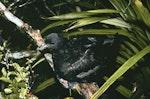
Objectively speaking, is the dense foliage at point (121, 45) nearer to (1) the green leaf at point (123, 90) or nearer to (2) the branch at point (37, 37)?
(1) the green leaf at point (123, 90)

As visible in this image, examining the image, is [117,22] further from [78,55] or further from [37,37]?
[37,37]

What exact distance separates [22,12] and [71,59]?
4.98 ft

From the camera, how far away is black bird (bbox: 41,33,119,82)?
6.24ft

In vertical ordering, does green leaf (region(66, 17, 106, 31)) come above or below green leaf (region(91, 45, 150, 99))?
above


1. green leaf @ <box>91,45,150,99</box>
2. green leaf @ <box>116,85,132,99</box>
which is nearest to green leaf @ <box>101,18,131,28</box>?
green leaf @ <box>91,45,150,99</box>

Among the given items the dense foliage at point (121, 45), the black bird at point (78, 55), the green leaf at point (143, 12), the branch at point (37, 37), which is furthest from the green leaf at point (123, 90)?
the green leaf at point (143, 12)

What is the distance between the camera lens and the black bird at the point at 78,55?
1.90 meters

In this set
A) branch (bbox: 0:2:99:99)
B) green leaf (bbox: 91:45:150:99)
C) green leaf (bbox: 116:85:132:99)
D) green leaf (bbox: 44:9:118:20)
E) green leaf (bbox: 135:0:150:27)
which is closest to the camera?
green leaf (bbox: 91:45:150:99)

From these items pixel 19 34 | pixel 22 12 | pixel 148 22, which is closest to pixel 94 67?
pixel 148 22

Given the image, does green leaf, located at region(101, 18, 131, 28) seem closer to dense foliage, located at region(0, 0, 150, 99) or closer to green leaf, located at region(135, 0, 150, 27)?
dense foliage, located at region(0, 0, 150, 99)

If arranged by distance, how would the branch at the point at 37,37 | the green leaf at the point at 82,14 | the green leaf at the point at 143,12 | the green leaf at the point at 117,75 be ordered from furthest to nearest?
the green leaf at the point at 82,14 < the green leaf at the point at 143,12 < the branch at the point at 37,37 < the green leaf at the point at 117,75

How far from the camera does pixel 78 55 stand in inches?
76.3

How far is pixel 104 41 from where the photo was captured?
2053mm

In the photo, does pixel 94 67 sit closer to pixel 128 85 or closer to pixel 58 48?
pixel 58 48
